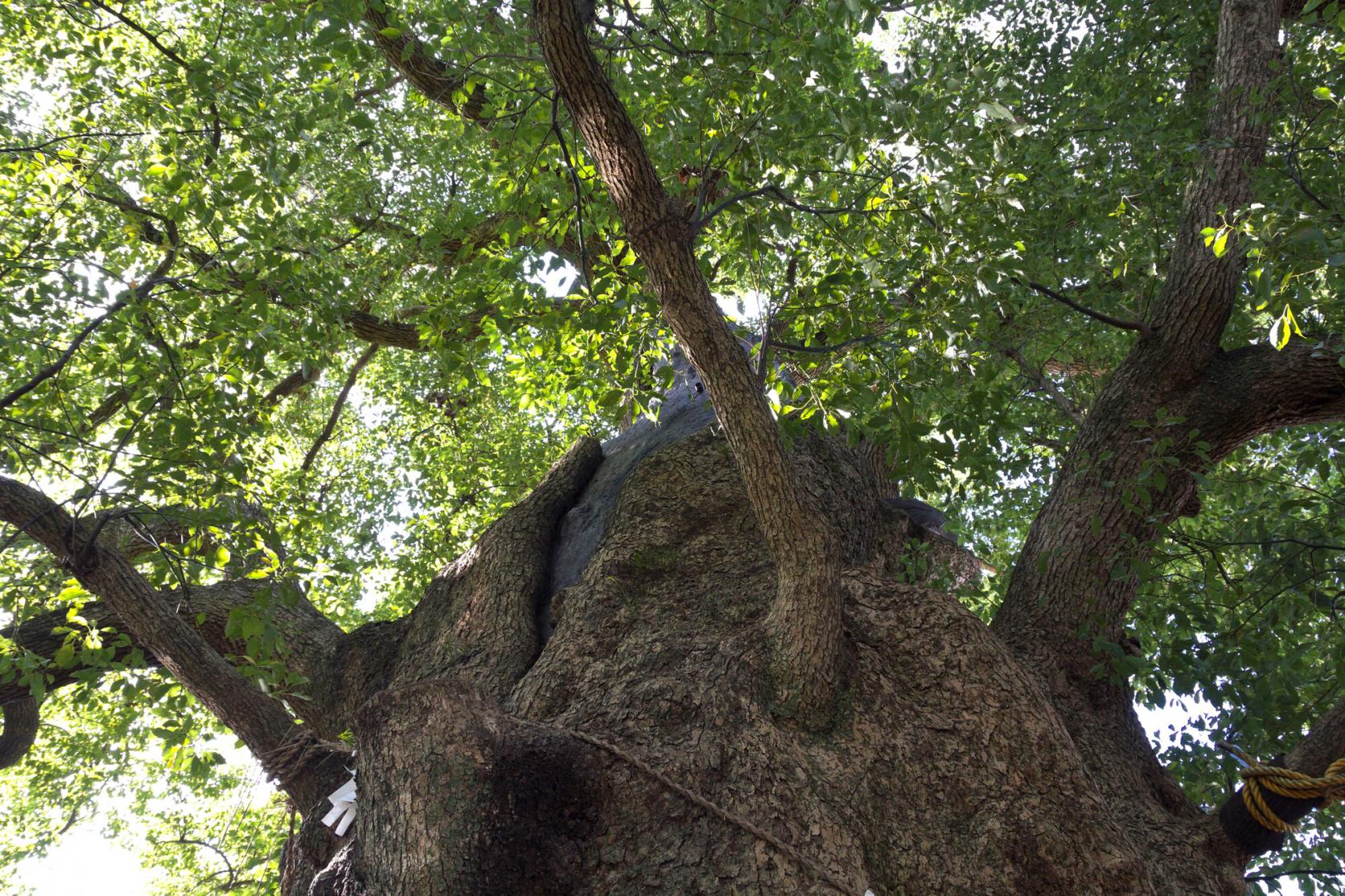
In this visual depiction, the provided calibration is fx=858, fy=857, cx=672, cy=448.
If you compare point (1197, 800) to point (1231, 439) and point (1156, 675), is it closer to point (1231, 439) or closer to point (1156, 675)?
point (1156, 675)

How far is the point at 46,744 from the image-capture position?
8.37 m

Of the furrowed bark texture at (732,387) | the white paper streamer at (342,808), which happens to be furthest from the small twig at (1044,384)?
the white paper streamer at (342,808)

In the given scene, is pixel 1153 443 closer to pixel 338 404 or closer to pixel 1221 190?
pixel 1221 190

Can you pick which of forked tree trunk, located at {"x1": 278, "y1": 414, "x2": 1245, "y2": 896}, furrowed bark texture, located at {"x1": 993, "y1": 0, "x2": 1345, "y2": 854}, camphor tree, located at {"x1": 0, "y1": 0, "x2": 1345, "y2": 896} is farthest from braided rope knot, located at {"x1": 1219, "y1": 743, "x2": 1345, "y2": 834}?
furrowed bark texture, located at {"x1": 993, "y1": 0, "x2": 1345, "y2": 854}

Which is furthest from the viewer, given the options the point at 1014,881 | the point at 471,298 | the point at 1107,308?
the point at 1107,308

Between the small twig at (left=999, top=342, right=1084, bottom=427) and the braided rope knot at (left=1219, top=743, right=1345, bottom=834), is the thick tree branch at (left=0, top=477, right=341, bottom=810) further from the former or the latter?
the small twig at (left=999, top=342, right=1084, bottom=427)

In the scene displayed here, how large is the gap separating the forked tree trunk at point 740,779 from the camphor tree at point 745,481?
0.04ft

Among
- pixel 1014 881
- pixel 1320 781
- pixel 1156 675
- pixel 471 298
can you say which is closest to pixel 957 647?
pixel 1014 881

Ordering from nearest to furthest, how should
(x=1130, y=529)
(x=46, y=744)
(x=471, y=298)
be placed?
(x=471, y=298)
(x=1130, y=529)
(x=46, y=744)

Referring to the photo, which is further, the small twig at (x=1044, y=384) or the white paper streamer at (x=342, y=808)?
the small twig at (x=1044, y=384)

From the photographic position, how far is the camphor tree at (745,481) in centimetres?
268

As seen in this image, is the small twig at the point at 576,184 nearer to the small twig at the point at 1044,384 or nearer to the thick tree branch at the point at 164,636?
the thick tree branch at the point at 164,636

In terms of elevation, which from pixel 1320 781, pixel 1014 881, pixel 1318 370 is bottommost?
pixel 1014 881

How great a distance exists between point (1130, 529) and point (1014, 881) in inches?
79.0
